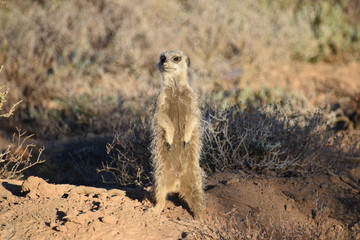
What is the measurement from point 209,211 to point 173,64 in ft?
4.17

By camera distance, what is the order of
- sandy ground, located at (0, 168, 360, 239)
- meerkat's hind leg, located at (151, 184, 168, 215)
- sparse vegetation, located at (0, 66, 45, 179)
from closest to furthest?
1. sandy ground, located at (0, 168, 360, 239)
2. meerkat's hind leg, located at (151, 184, 168, 215)
3. sparse vegetation, located at (0, 66, 45, 179)

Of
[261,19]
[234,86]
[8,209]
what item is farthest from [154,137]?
[261,19]

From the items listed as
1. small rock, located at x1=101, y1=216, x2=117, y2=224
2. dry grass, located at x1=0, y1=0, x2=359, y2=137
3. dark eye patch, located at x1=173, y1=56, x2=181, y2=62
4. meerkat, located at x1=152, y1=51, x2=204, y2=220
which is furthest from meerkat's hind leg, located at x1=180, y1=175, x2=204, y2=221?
dry grass, located at x1=0, y1=0, x2=359, y2=137

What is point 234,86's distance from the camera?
891 centimetres

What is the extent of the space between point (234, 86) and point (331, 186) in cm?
458

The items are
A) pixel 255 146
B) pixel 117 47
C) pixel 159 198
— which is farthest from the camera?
pixel 117 47

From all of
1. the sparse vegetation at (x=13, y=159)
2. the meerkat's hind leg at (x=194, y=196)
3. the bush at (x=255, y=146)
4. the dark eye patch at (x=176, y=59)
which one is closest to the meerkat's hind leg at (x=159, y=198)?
the meerkat's hind leg at (x=194, y=196)

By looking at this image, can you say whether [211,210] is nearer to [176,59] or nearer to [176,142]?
[176,142]

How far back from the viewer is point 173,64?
411cm

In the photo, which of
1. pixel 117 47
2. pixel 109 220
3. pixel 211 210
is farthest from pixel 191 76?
pixel 109 220

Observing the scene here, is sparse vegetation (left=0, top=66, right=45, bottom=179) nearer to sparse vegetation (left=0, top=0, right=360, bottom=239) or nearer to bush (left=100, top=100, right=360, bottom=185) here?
sparse vegetation (left=0, top=0, right=360, bottom=239)

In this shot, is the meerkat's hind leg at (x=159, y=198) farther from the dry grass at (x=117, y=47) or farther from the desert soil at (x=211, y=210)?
the dry grass at (x=117, y=47)

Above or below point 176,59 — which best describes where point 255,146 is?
below

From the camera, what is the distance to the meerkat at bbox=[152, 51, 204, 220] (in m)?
3.96
